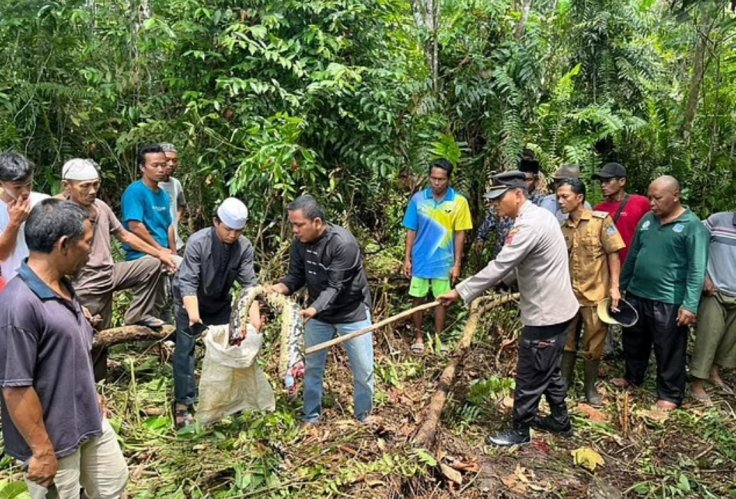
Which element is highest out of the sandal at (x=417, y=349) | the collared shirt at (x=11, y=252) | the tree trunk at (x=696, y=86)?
the tree trunk at (x=696, y=86)

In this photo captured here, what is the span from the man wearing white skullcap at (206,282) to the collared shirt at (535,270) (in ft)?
5.32

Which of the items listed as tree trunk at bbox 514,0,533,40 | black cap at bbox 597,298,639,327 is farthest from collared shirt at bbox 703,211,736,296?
tree trunk at bbox 514,0,533,40

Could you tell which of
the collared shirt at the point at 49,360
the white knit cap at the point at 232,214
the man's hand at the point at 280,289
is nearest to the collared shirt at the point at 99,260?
the white knit cap at the point at 232,214

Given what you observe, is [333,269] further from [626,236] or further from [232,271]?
[626,236]

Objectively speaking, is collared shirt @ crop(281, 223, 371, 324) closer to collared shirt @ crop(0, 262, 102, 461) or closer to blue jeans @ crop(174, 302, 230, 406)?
blue jeans @ crop(174, 302, 230, 406)

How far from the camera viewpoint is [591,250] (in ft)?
15.0

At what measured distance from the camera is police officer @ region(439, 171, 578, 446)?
3.85m

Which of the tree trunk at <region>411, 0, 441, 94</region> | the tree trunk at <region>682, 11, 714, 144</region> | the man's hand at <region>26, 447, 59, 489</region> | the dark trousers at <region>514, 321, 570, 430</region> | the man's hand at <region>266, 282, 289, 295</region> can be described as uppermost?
the tree trunk at <region>411, 0, 441, 94</region>

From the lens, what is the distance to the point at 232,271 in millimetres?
4055

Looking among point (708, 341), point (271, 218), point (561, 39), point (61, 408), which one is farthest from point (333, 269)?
point (561, 39)

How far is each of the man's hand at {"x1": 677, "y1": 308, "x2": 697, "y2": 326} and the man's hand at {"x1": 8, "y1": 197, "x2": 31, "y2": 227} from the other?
16.1 ft

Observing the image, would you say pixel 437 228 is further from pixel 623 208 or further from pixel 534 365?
pixel 534 365

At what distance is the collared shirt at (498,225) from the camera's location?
555 cm

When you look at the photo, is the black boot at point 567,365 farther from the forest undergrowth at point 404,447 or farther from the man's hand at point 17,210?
the man's hand at point 17,210
